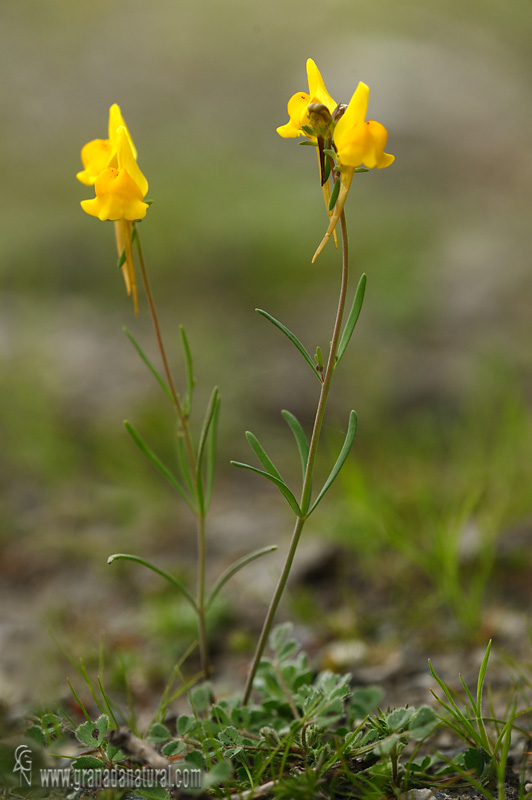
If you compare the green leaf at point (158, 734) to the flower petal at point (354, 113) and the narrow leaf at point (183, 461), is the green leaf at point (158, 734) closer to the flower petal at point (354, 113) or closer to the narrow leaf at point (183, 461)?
the narrow leaf at point (183, 461)

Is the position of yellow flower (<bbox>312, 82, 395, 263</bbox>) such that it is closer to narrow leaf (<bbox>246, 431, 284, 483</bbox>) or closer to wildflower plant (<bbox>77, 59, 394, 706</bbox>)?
wildflower plant (<bbox>77, 59, 394, 706</bbox>)

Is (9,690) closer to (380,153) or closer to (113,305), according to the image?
(380,153)

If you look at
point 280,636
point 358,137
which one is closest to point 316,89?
→ point 358,137

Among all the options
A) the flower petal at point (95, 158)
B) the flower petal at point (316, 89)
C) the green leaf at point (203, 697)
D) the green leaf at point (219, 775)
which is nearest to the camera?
the green leaf at point (219, 775)

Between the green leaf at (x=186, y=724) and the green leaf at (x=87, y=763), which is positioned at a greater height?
the green leaf at (x=87, y=763)

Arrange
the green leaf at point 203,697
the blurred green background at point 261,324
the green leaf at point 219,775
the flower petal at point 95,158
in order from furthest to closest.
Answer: the blurred green background at point 261,324 → the green leaf at point 203,697 → the flower petal at point 95,158 → the green leaf at point 219,775

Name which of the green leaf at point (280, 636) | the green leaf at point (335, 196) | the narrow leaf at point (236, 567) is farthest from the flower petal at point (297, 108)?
the green leaf at point (280, 636)
